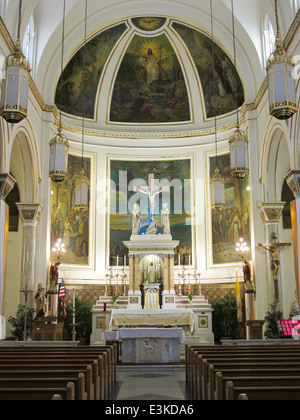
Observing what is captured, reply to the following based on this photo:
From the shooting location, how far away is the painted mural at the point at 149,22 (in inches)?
817

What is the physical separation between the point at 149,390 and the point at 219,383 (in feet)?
15.1

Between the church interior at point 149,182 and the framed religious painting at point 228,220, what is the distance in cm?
6

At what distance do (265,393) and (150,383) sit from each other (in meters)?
5.98

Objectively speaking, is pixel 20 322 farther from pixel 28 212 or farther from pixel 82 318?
pixel 82 318

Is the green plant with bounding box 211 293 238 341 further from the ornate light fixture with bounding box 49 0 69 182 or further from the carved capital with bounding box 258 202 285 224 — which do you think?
the ornate light fixture with bounding box 49 0 69 182

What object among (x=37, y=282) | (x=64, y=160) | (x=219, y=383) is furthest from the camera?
(x=37, y=282)

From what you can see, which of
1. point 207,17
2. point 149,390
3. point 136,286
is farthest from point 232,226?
point 149,390

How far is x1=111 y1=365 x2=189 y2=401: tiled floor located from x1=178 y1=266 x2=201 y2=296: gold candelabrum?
333 inches

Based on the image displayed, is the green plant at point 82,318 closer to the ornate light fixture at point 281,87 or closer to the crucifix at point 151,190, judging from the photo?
the crucifix at point 151,190

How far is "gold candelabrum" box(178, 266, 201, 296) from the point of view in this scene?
67.1ft

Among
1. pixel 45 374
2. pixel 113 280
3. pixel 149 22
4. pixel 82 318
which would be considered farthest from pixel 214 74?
pixel 45 374

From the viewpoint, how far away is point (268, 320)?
15438mm

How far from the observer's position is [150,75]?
73.5ft
